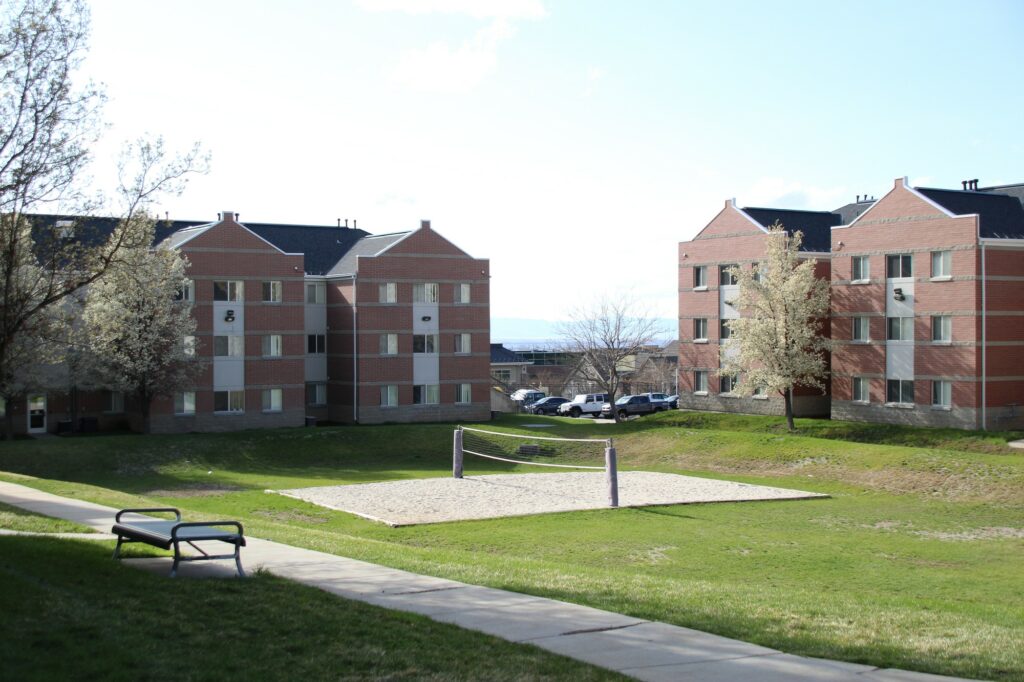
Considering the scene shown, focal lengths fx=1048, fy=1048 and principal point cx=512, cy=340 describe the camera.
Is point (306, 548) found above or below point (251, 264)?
below

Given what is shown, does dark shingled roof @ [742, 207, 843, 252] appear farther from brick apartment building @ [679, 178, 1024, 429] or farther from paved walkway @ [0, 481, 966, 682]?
paved walkway @ [0, 481, 966, 682]

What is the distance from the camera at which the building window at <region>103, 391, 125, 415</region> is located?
51.2 m

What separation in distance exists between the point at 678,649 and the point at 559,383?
88410 millimetres

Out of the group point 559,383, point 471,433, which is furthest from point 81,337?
point 559,383

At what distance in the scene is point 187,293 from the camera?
51125 millimetres

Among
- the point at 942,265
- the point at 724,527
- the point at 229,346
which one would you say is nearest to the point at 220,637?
the point at 724,527

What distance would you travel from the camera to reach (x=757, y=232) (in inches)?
2128

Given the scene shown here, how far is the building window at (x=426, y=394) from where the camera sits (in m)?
57.3

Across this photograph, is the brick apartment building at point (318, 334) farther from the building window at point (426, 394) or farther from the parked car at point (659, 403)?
the parked car at point (659, 403)

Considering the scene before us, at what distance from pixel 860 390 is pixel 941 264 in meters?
7.36

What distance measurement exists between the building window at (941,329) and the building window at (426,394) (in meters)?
25.8

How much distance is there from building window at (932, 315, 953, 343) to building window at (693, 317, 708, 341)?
14.2 m

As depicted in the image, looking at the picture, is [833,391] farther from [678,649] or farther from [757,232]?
[678,649]

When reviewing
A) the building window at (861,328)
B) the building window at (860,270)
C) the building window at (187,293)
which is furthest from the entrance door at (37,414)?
the building window at (860,270)
